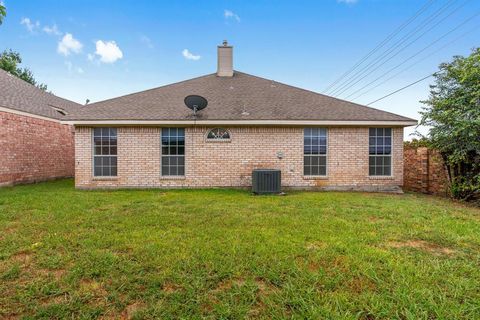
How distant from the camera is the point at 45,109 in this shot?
1259 cm

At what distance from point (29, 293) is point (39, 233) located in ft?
6.99

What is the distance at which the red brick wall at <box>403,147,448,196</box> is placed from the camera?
28.7 feet

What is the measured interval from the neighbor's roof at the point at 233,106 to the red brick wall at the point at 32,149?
12.3ft

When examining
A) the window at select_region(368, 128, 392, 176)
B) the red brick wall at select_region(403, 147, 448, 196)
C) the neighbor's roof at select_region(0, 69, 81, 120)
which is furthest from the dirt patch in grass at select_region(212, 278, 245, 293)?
the neighbor's roof at select_region(0, 69, 81, 120)

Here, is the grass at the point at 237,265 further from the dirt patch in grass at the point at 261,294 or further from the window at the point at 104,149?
the window at the point at 104,149

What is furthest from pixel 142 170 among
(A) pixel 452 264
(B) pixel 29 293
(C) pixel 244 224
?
(A) pixel 452 264

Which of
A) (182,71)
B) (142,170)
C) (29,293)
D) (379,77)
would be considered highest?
(182,71)

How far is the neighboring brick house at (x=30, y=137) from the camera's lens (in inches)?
406

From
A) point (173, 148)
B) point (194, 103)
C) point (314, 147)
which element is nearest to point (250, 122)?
point (194, 103)

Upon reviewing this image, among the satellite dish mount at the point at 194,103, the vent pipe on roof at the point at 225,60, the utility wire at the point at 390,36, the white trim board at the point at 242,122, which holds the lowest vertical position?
the white trim board at the point at 242,122

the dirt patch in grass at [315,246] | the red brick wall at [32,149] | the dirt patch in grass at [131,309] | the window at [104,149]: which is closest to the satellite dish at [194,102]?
the window at [104,149]

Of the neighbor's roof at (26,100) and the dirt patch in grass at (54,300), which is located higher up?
the neighbor's roof at (26,100)

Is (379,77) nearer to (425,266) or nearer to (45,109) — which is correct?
(425,266)

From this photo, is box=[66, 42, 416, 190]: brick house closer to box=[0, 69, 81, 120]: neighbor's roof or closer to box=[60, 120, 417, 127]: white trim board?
box=[60, 120, 417, 127]: white trim board
